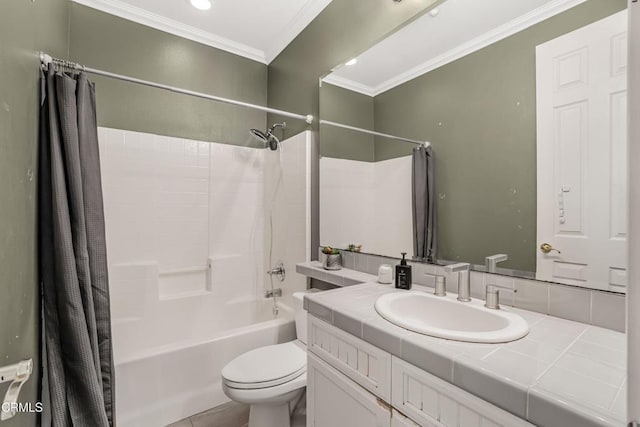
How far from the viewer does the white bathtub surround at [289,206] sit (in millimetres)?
2146

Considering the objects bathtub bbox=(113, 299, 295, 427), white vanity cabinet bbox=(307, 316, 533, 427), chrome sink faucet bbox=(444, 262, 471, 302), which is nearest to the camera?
Result: white vanity cabinet bbox=(307, 316, 533, 427)

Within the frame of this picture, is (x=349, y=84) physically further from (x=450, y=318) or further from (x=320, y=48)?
(x=450, y=318)

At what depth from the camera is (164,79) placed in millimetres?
2283

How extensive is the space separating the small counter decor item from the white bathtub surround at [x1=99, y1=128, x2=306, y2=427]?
0.39 m

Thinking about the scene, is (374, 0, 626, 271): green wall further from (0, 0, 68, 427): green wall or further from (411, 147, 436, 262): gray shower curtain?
(0, 0, 68, 427): green wall

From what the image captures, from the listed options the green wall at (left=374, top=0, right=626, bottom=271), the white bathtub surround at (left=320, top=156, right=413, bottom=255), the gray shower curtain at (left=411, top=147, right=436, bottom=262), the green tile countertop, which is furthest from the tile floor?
the green wall at (left=374, top=0, right=626, bottom=271)

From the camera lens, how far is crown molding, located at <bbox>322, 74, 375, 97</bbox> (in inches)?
67.8

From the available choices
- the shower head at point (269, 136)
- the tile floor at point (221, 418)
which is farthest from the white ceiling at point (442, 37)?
the tile floor at point (221, 418)

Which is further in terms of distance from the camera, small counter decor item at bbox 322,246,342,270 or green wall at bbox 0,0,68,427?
small counter decor item at bbox 322,246,342,270

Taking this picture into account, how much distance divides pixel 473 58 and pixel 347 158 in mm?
844

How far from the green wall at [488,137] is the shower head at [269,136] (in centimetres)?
130

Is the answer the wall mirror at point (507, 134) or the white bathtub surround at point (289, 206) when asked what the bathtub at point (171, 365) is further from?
the wall mirror at point (507, 134)

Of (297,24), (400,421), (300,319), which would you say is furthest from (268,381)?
(297,24)

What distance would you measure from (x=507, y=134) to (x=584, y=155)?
0.26 m
